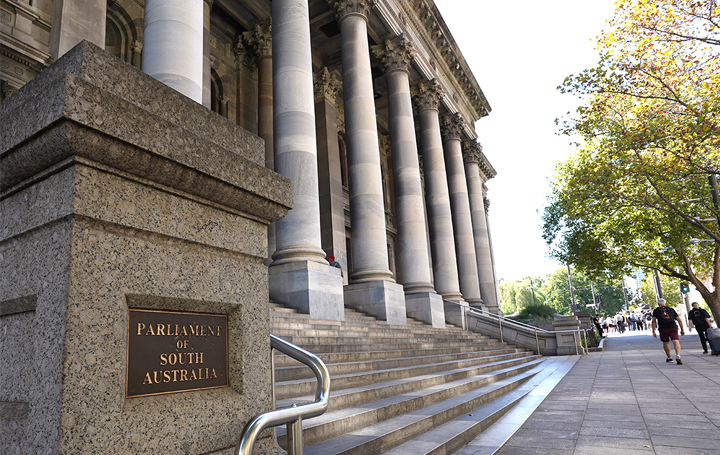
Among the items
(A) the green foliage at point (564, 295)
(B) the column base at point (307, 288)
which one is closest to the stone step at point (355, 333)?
(B) the column base at point (307, 288)

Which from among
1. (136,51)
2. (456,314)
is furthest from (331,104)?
(456,314)

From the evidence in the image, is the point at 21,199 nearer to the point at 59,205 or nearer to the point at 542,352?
the point at 59,205

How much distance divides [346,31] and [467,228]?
543 inches

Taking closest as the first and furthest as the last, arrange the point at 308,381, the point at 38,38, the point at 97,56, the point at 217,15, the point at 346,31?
the point at 97,56, the point at 308,381, the point at 38,38, the point at 346,31, the point at 217,15

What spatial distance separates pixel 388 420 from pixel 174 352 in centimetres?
364

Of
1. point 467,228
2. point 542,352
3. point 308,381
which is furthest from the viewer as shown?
point 467,228

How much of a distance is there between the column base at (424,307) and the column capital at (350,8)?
11.4 m

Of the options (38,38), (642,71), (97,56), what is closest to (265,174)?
(97,56)

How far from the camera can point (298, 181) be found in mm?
12953

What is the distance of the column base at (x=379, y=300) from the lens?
15.9 meters

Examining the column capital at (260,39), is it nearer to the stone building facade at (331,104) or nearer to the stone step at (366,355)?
the stone building facade at (331,104)

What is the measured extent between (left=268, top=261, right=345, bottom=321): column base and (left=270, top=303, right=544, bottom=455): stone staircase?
1.43ft

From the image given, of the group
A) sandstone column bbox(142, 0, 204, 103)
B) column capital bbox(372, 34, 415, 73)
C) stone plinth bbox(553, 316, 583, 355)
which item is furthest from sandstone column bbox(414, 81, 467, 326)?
sandstone column bbox(142, 0, 204, 103)

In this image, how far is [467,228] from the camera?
89.4 ft
